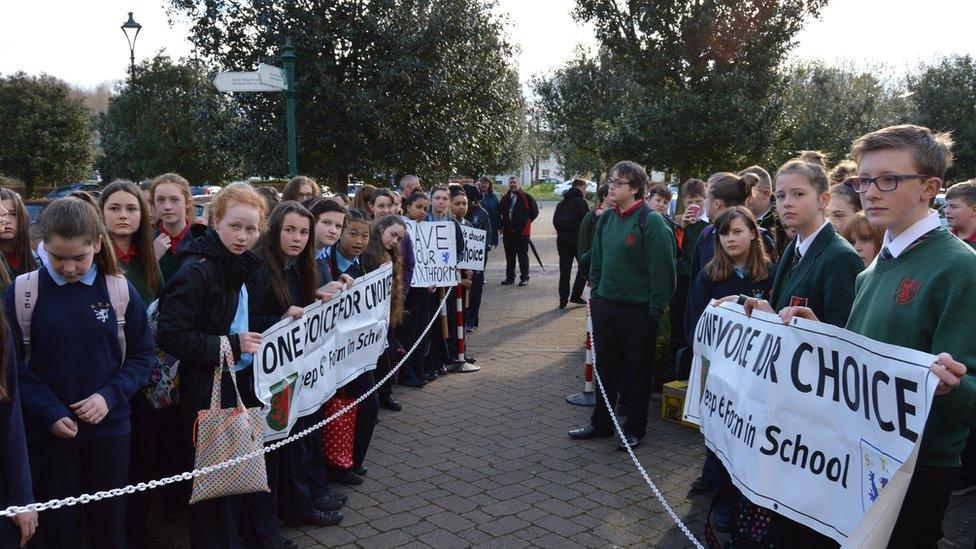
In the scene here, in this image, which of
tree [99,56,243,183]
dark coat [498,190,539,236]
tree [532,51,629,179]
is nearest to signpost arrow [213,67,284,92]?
dark coat [498,190,539,236]

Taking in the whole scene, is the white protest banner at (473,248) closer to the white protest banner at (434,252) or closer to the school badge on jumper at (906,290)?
the white protest banner at (434,252)

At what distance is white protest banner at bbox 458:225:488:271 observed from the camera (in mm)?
9891

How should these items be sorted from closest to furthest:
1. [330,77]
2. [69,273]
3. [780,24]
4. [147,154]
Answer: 1. [69,273]
2. [330,77]
3. [780,24]
4. [147,154]

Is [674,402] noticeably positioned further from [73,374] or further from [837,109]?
[837,109]

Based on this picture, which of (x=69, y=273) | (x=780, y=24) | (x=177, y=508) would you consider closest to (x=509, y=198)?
(x=780, y=24)

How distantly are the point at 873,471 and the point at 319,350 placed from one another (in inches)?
130

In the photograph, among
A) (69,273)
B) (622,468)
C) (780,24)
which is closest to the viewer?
(69,273)

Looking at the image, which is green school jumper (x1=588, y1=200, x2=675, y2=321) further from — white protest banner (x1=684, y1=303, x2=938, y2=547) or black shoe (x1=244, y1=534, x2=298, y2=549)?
black shoe (x1=244, y1=534, x2=298, y2=549)

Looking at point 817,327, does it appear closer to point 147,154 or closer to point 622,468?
point 622,468

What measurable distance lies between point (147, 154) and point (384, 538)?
97.7ft

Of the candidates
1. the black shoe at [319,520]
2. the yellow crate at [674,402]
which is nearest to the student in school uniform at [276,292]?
the black shoe at [319,520]

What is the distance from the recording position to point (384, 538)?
4.68m

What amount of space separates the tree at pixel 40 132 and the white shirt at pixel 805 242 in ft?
114

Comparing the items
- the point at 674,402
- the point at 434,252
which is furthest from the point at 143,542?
the point at 434,252
